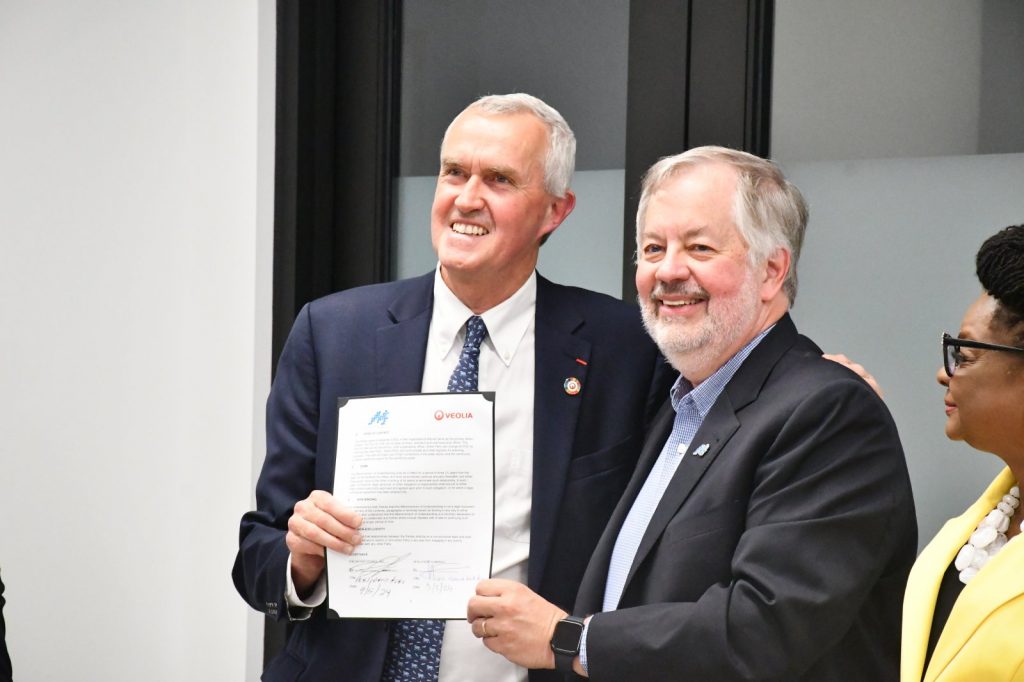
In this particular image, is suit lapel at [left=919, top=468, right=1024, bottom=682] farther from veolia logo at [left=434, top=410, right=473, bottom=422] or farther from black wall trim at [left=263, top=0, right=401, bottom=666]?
black wall trim at [left=263, top=0, right=401, bottom=666]

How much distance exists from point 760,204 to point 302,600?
107cm

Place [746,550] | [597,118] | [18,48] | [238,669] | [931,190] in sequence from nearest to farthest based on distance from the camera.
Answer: [746,550] < [931,190] < [597,118] < [238,669] < [18,48]

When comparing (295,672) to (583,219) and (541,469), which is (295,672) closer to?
(541,469)

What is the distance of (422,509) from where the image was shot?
2.07 meters

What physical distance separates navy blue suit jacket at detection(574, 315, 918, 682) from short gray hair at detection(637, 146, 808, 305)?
202mm

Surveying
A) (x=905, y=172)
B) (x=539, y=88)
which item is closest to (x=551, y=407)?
(x=905, y=172)

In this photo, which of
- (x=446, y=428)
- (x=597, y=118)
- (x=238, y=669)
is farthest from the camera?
(x=238, y=669)

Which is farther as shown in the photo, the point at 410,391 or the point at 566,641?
the point at 410,391

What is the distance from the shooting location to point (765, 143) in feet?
9.50

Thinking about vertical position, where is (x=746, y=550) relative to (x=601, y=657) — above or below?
above

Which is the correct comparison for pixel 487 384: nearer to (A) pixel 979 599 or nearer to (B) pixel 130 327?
(A) pixel 979 599

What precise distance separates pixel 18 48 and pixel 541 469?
2369mm

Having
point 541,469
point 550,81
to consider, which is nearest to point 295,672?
point 541,469

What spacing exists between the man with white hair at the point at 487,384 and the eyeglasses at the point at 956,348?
0.65 m
